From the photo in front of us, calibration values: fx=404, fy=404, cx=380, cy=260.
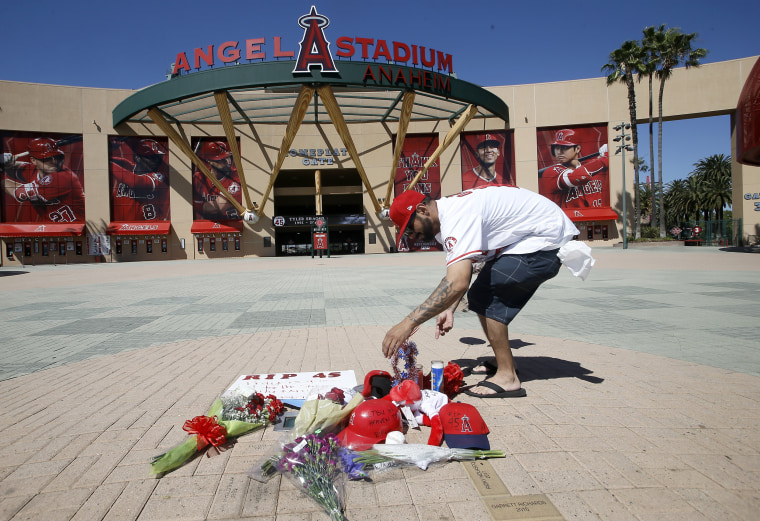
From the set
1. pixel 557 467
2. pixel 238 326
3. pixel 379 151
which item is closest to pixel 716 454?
pixel 557 467

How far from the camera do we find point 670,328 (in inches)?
215

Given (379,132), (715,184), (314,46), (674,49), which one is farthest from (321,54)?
(715,184)

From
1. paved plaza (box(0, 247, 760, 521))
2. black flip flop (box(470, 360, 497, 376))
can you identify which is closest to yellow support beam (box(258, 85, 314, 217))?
paved plaza (box(0, 247, 760, 521))

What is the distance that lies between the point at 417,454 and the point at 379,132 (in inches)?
1557

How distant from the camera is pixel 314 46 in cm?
2458

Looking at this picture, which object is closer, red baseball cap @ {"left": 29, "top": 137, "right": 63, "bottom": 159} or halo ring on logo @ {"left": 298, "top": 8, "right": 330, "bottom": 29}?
halo ring on logo @ {"left": 298, "top": 8, "right": 330, "bottom": 29}

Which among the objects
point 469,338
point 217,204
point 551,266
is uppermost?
point 217,204

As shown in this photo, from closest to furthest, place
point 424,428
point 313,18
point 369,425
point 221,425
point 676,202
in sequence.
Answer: point 369,425 → point 221,425 → point 424,428 → point 313,18 → point 676,202

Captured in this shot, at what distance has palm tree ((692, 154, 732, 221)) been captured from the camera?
172 feet

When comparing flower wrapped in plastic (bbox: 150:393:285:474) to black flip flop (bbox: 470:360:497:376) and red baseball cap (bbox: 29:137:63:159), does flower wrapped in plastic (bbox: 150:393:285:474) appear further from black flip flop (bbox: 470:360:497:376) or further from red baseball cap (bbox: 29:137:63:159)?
red baseball cap (bbox: 29:137:63:159)

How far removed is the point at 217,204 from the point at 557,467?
39656 millimetres

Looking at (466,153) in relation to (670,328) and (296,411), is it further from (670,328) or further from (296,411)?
(296,411)

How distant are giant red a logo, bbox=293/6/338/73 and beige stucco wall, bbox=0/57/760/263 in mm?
14012

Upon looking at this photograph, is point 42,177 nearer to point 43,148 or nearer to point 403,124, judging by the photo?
point 43,148
